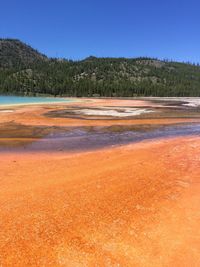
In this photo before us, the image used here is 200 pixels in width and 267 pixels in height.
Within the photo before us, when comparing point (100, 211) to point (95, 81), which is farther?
point (95, 81)

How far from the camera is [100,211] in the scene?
754 centimetres

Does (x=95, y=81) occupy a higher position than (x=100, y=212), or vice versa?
(x=95, y=81)

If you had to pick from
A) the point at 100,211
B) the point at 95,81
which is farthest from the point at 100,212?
the point at 95,81

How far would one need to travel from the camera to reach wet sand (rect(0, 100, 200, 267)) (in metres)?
5.74

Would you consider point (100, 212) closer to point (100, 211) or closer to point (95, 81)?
point (100, 211)

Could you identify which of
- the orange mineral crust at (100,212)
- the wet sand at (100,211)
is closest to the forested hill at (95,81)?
the wet sand at (100,211)

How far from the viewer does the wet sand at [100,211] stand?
5.74 metres

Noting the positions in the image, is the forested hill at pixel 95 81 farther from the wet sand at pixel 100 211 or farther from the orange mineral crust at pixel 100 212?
the orange mineral crust at pixel 100 212

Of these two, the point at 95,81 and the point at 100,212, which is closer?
the point at 100,212

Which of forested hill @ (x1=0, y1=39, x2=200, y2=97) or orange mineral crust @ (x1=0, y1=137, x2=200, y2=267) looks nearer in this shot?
orange mineral crust @ (x1=0, y1=137, x2=200, y2=267)

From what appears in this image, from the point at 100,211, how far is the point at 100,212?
6cm

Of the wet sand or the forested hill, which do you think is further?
the forested hill

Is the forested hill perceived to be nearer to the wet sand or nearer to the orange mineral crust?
the wet sand

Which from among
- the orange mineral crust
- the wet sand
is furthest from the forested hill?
the orange mineral crust
